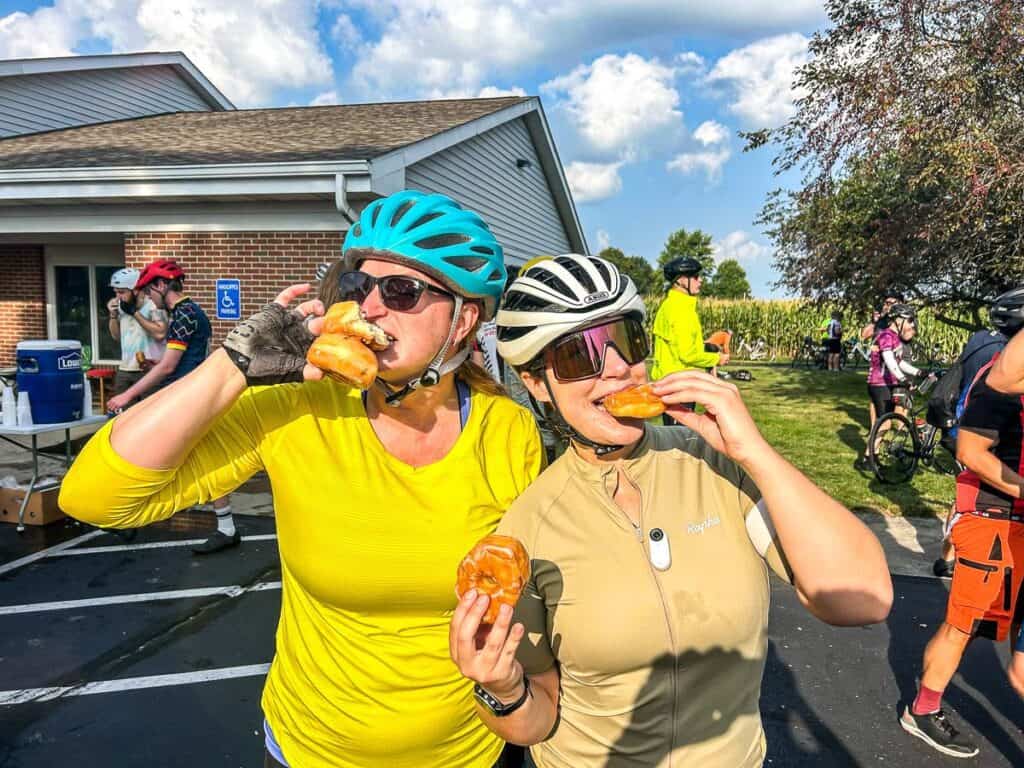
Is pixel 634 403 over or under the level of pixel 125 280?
under

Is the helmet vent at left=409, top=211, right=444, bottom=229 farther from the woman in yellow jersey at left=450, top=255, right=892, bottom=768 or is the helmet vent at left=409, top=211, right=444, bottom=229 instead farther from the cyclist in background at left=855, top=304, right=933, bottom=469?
the cyclist in background at left=855, top=304, right=933, bottom=469

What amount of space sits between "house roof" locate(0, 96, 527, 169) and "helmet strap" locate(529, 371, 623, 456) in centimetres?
801

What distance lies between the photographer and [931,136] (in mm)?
10961

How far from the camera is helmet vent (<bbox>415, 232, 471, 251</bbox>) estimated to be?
1785mm

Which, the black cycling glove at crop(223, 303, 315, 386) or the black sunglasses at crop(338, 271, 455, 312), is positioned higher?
the black sunglasses at crop(338, 271, 455, 312)

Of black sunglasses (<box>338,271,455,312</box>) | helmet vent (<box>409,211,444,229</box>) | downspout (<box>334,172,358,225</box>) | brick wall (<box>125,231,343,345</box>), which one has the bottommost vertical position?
black sunglasses (<box>338,271,455,312</box>)

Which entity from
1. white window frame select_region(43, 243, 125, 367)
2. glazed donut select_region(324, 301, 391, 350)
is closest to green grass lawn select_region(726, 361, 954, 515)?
glazed donut select_region(324, 301, 391, 350)

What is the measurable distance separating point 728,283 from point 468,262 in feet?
286

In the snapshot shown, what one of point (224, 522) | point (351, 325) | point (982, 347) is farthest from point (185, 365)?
point (982, 347)

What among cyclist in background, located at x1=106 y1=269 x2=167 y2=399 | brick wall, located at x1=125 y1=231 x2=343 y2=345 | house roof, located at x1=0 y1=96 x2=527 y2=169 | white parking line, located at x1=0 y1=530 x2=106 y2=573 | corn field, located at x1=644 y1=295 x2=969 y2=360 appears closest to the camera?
white parking line, located at x1=0 y1=530 x2=106 y2=573

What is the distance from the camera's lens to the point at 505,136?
15055 millimetres

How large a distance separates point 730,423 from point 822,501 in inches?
10.0

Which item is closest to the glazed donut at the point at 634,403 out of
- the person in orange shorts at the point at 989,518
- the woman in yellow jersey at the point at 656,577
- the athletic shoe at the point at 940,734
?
the woman in yellow jersey at the point at 656,577

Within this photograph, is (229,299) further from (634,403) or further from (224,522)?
(634,403)
